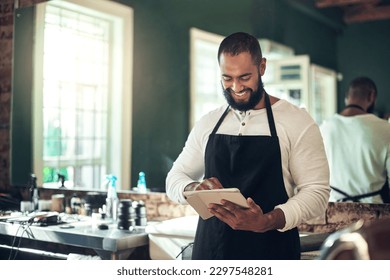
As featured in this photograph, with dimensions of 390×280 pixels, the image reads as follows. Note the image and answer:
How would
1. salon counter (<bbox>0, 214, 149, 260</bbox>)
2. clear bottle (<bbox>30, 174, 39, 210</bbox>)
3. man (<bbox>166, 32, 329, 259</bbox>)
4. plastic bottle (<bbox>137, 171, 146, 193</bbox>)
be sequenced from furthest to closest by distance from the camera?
clear bottle (<bbox>30, 174, 39, 210</bbox>) < plastic bottle (<bbox>137, 171, 146, 193</bbox>) < salon counter (<bbox>0, 214, 149, 260</bbox>) < man (<bbox>166, 32, 329, 259</bbox>)

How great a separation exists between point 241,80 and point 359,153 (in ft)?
2.50

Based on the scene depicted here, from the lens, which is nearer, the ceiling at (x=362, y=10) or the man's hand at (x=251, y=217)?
the man's hand at (x=251, y=217)

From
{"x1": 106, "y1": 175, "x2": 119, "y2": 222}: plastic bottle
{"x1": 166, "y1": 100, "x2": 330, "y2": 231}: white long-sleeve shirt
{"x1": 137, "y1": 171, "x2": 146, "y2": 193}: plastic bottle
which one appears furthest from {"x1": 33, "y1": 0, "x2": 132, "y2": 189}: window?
{"x1": 166, "y1": 100, "x2": 330, "y2": 231}: white long-sleeve shirt

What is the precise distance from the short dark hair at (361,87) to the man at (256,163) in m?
0.62

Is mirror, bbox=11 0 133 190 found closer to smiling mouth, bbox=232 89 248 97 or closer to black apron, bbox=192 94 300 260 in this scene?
black apron, bbox=192 94 300 260

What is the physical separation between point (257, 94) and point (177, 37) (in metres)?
1.68

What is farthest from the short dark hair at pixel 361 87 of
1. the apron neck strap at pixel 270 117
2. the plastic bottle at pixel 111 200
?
the plastic bottle at pixel 111 200

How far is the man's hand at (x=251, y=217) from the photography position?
1.75 meters

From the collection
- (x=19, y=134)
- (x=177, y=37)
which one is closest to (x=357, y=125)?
(x=177, y=37)

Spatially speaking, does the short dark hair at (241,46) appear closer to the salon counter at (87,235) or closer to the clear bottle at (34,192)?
the salon counter at (87,235)

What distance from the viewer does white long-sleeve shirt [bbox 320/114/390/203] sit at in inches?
89.5

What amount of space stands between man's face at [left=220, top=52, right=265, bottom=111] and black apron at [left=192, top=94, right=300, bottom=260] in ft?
0.27

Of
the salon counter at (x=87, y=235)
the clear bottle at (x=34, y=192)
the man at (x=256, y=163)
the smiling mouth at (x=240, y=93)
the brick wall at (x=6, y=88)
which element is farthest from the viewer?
the brick wall at (x=6, y=88)

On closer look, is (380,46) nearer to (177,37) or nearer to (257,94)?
(257,94)
